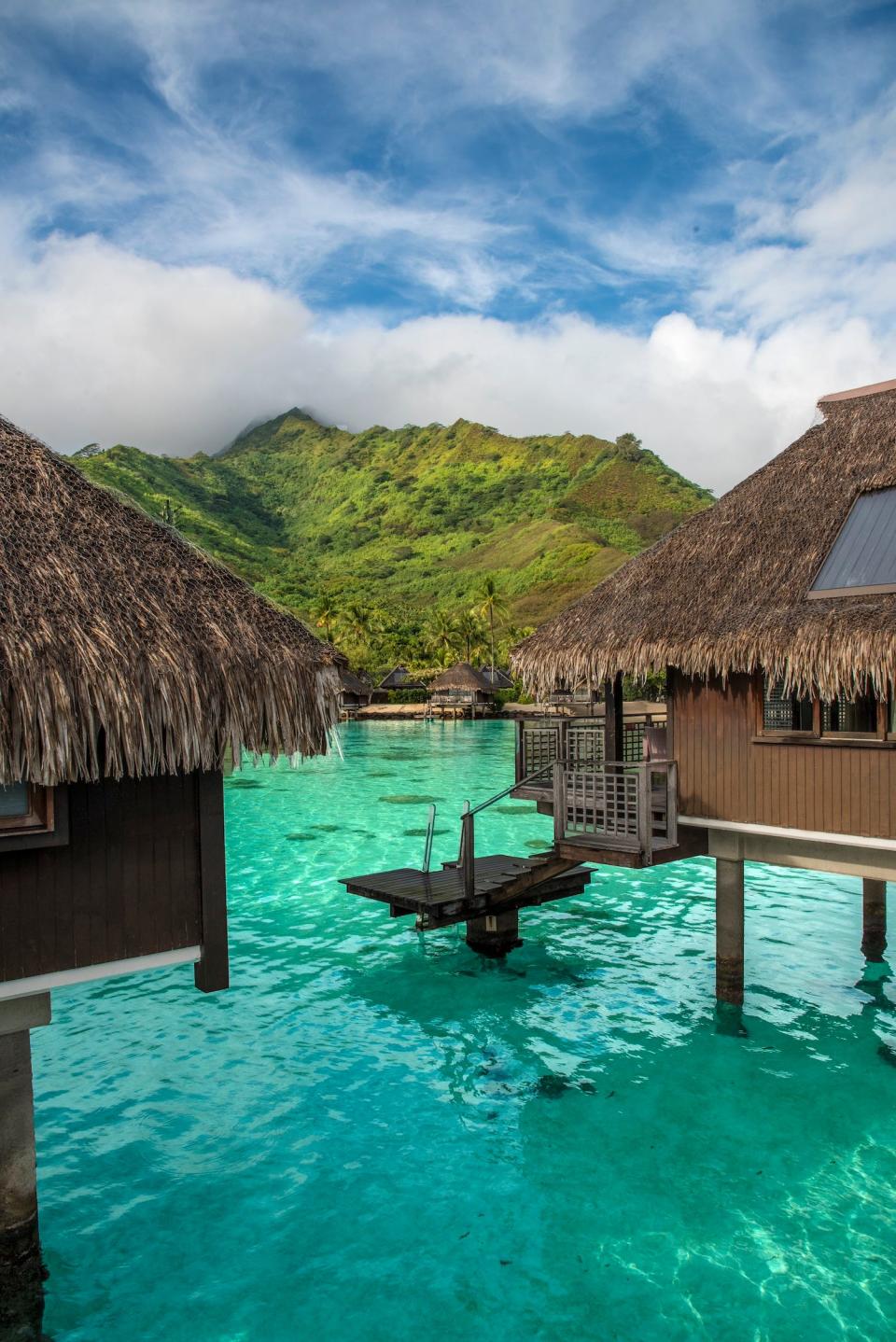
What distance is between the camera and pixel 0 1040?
542 centimetres

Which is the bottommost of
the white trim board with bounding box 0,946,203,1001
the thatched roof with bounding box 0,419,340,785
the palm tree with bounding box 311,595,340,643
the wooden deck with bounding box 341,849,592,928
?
the wooden deck with bounding box 341,849,592,928

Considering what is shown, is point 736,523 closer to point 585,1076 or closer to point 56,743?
point 585,1076

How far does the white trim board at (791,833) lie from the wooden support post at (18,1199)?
6104 mm

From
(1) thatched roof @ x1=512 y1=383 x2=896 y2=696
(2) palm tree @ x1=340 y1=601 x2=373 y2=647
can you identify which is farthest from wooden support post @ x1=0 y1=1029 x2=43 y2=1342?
(2) palm tree @ x1=340 y1=601 x2=373 y2=647

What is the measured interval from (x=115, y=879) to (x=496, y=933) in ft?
23.3

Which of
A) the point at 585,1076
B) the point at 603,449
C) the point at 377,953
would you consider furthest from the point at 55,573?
the point at 603,449

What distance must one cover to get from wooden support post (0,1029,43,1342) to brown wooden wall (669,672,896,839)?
20.3 ft

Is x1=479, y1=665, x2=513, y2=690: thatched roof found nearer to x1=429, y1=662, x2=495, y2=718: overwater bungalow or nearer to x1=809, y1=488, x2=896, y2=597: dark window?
x1=429, y1=662, x2=495, y2=718: overwater bungalow

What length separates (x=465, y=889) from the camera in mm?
10578

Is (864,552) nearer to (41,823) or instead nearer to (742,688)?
(742,688)

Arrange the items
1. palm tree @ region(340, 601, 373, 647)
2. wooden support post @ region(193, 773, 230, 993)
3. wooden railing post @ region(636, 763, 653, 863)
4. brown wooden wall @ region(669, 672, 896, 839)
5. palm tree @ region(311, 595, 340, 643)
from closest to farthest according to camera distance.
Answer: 1. wooden support post @ region(193, 773, 230, 993)
2. brown wooden wall @ region(669, 672, 896, 839)
3. wooden railing post @ region(636, 763, 653, 863)
4. palm tree @ region(311, 595, 340, 643)
5. palm tree @ region(340, 601, 373, 647)

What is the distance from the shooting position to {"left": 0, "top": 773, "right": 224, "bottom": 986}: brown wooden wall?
525cm

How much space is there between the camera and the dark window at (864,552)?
805cm

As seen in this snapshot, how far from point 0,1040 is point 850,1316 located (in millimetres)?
5369
